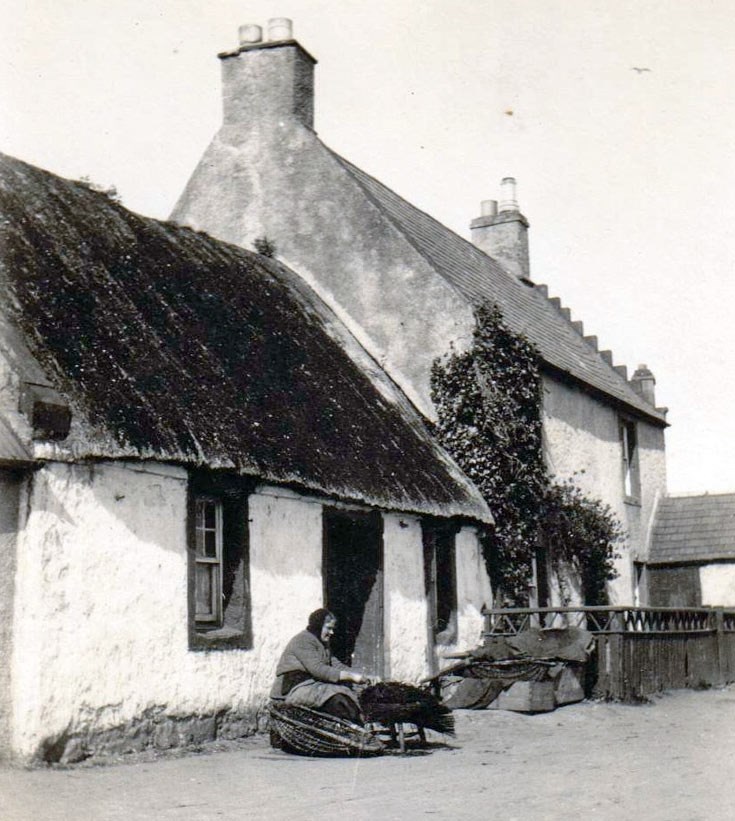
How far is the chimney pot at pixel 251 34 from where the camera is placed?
64.9 ft

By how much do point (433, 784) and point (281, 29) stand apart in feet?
49.0

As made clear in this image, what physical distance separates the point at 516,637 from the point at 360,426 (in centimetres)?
356

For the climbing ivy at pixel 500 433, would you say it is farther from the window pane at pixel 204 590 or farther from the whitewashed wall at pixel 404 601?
the window pane at pixel 204 590

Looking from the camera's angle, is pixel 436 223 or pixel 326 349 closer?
pixel 326 349

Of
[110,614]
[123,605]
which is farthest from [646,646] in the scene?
[110,614]

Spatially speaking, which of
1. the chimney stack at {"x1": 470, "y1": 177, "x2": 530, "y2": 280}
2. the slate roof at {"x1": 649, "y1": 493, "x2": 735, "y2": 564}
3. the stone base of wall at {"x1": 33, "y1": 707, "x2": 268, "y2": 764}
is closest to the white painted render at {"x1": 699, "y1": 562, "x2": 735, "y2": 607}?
the slate roof at {"x1": 649, "y1": 493, "x2": 735, "y2": 564}

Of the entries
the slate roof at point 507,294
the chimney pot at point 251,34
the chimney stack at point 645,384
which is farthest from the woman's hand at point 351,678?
the chimney stack at point 645,384

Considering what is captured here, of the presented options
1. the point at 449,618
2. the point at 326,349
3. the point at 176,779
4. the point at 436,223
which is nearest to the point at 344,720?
the point at 176,779

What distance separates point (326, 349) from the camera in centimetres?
1619

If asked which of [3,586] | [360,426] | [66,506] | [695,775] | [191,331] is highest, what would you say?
[191,331]

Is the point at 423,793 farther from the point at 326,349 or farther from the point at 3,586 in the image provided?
the point at 326,349

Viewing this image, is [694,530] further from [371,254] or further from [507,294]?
[371,254]

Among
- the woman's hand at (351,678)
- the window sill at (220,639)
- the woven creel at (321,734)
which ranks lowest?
the woven creel at (321,734)

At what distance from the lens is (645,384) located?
1039 inches
